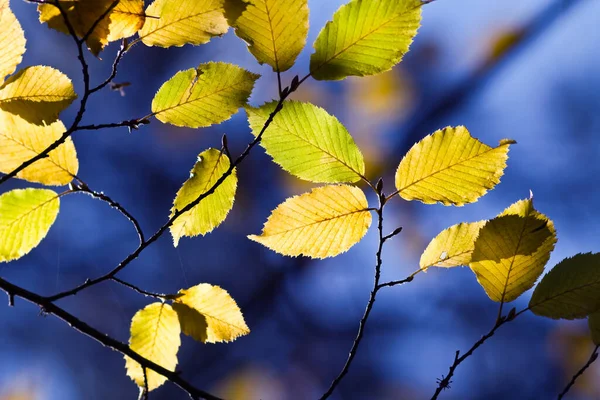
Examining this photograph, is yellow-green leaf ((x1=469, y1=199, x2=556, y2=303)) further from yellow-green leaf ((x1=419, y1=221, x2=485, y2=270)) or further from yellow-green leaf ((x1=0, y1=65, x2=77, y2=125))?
yellow-green leaf ((x1=0, y1=65, x2=77, y2=125))

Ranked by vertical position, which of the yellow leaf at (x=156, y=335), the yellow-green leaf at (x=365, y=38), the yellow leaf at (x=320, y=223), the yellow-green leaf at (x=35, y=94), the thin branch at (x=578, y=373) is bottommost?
the yellow leaf at (x=156, y=335)

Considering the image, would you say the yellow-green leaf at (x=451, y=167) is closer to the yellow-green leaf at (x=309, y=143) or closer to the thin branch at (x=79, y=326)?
the yellow-green leaf at (x=309, y=143)

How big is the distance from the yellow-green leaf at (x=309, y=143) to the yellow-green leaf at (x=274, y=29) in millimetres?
43

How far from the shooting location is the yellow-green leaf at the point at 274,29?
14.0 inches

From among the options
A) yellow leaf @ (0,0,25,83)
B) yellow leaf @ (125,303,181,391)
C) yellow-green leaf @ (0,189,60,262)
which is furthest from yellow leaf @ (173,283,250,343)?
yellow leaf @ (0,0,25,83)

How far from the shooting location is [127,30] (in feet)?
1.25

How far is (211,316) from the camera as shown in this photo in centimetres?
49

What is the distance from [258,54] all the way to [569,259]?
32 centimetres

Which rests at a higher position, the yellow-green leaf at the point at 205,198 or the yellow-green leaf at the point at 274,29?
the yellow-green leaf at the point at 274,29

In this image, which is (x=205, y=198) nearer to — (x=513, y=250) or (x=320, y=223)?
(x=320, y=223)

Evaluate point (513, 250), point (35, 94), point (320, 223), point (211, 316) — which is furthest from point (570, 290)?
point (35, 94)

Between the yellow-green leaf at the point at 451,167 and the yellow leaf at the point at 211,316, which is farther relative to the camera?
the yellow leaf at the point at 211,316

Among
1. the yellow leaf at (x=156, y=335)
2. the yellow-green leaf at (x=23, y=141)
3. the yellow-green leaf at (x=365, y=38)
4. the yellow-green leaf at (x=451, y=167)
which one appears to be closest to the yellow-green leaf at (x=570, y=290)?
the yellow-green leaf at (x=451, y=167)

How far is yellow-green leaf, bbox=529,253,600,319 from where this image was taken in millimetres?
423
